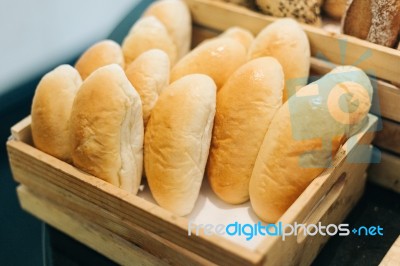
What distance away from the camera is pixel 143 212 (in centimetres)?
85

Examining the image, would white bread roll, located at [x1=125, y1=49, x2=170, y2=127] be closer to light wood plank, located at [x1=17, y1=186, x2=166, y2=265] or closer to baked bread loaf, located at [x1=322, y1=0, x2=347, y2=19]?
light wood plank, located at [x1=17, y1=186, x2=166, y2=265]

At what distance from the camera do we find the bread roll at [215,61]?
41.2 inches

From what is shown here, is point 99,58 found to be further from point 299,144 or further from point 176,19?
point 299,144

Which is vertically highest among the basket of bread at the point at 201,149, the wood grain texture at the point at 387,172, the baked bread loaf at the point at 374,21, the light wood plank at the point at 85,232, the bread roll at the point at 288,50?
the baked bread loaf at the point at 374,21

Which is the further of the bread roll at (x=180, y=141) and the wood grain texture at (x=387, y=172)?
the wood grain texture at (x=387, y=172)

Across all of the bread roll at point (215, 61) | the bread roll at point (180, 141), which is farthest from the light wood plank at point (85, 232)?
the bread roll at point (215, 61)

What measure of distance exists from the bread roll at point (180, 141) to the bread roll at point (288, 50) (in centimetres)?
19

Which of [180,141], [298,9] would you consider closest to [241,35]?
[298,9]

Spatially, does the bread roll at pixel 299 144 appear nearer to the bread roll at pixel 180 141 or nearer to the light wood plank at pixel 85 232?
the bread roll at pixel 180 141

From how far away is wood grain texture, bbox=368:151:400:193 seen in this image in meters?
1.12

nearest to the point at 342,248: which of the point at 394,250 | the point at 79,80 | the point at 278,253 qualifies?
the point at 394,250

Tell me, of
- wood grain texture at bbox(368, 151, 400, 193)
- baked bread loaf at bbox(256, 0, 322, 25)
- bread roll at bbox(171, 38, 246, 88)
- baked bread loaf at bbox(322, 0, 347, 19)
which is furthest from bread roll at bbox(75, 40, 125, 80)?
wood grain texture at bbox(368, 151, 400, 193)

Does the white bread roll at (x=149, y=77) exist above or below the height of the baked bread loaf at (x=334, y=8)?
below

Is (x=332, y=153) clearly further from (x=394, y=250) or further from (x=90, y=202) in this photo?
(x=90, y=202)
